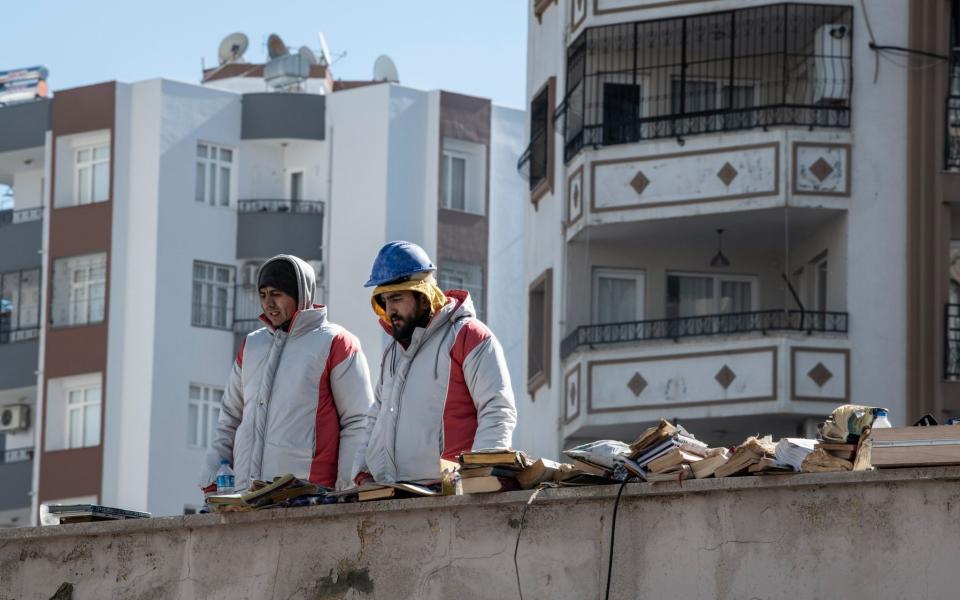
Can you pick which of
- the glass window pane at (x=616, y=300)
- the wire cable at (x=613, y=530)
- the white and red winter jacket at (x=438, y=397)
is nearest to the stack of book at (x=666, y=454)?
the wire cable at (x=613, y=530)

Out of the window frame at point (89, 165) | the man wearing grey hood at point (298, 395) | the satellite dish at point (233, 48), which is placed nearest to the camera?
the man wearing grey hood at point (298, 395)

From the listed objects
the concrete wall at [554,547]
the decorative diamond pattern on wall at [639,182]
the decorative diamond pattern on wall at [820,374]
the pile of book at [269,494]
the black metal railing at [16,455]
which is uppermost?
the decorative diamond pattern on wall at [639,182]

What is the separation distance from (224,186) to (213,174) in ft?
1.23

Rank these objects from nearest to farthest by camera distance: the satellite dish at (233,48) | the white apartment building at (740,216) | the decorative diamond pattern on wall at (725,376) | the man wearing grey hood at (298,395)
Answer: the man wearing grey hood at (298,395) → the white apartment building at (740,216) → the decorative diamond pattern on wall at (725,376) → the satellite dish at (233,48)

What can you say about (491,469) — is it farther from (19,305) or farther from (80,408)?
(19,305)

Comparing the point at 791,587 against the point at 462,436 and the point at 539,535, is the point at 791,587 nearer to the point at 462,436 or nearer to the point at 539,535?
the point at 539,535

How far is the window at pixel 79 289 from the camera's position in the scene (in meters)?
49.4

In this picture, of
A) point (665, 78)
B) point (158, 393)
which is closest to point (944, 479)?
point (665, 78)

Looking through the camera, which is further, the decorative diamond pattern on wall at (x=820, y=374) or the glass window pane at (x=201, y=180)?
the glass window pane at (x=201, y=180)

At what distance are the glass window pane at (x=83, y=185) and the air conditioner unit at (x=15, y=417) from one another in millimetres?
4434

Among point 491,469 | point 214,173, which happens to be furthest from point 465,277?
point 491,469

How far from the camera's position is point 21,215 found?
51.4 metres

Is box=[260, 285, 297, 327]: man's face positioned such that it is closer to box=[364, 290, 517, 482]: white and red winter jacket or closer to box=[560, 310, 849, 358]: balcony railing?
box=[364, 290, 517, 482]: white and red winter jacket

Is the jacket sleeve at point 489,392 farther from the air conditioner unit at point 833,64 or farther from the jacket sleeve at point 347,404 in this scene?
the air conditioner unit at point 833,64
